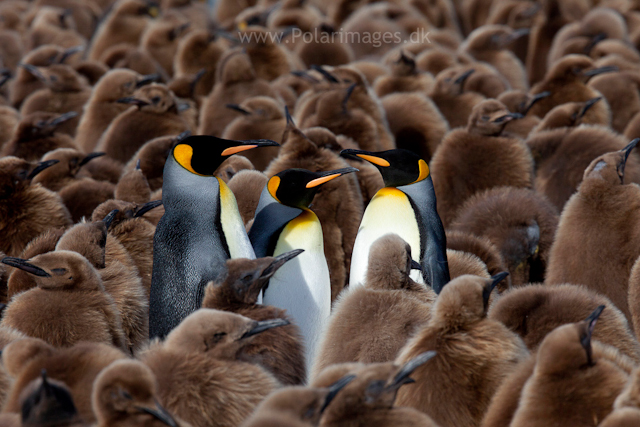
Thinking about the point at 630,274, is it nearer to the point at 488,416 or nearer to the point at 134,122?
the point at 488,416

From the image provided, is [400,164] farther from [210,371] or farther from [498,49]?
[498,49]

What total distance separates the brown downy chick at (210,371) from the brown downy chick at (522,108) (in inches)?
146

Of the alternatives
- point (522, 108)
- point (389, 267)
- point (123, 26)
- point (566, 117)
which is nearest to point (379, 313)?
point (389, 267)

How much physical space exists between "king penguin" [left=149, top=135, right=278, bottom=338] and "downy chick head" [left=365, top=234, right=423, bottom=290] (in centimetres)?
57

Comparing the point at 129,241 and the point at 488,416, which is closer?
the point at 488,416

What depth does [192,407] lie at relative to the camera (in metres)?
2.25

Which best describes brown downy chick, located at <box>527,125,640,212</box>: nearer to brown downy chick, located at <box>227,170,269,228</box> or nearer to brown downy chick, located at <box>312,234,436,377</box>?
brown downy chick, located at <box>227,170,269,228</box>

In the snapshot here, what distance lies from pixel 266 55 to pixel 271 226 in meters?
4.21

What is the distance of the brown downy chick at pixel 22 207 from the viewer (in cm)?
396

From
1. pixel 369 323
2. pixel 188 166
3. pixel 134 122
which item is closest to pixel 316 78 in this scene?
pixel 134 122

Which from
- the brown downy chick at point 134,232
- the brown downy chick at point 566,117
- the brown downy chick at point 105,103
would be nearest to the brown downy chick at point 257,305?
the brown downy chick at point 134,232

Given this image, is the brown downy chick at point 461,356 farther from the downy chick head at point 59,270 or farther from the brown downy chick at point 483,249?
the downy chick head at point 59,270

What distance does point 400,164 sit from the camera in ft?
11.9

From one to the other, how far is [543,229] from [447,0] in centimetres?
776
